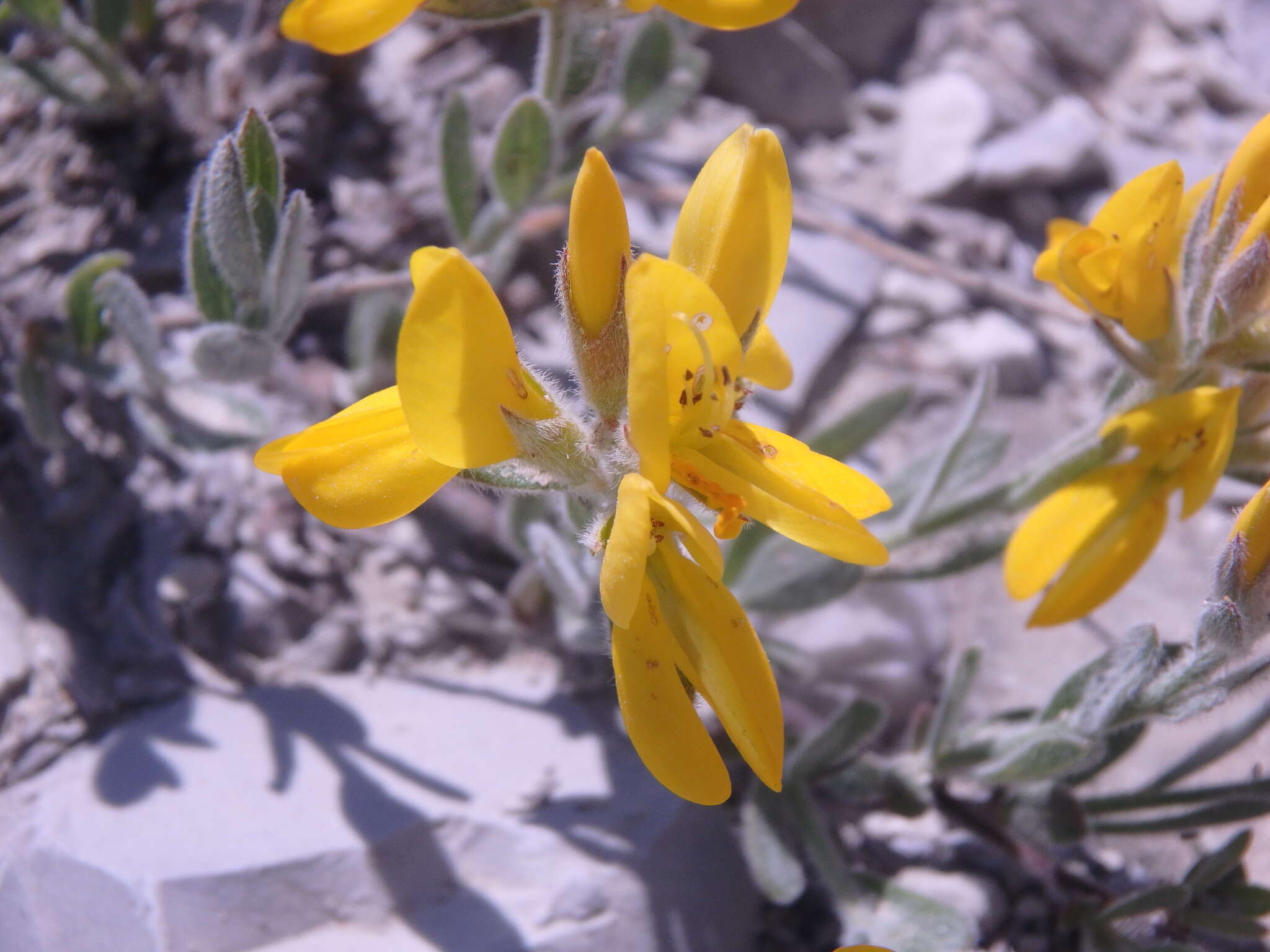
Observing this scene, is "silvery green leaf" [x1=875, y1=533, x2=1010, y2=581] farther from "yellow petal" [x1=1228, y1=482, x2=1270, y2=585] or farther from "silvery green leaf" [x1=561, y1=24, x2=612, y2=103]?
"silvery green leaf" [x1=561, y1=24, x2=612, y2=103]

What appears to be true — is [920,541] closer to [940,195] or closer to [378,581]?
[378,581]

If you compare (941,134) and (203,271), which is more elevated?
(203,271)

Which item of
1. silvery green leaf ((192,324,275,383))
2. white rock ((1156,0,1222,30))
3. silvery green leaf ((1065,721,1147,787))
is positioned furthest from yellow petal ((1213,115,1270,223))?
white rock ((1156,0,1222,30))

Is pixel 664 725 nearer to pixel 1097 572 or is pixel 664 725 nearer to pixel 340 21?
pixel 1097 572

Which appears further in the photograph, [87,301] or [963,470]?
[963,470]

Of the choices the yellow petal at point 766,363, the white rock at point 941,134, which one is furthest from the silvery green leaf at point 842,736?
the white rock at point 941,134

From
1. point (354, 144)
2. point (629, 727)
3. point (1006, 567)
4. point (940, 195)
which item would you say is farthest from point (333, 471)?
point (940, 195)

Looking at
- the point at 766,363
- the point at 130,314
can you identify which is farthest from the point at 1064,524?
the point at 130,314

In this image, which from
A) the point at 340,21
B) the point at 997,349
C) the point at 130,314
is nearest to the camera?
the point at 340,21
